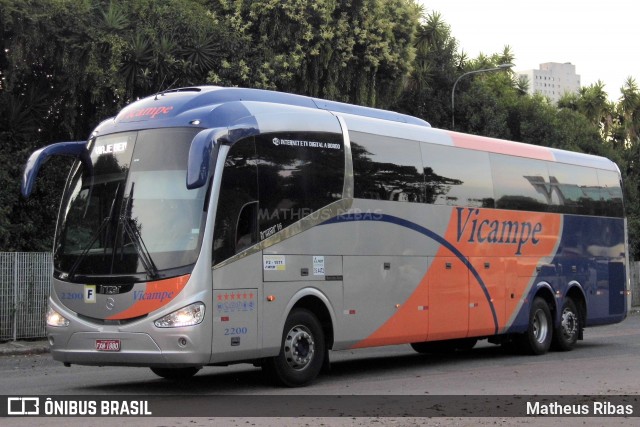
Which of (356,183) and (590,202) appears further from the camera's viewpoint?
(590,202)

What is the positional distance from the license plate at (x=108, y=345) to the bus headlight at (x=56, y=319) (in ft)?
2.06

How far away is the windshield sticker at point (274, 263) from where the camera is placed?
1259 centimetres

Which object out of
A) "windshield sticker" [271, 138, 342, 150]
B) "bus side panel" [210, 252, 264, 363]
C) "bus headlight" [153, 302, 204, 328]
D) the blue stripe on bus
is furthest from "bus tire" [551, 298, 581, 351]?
"bus headlight" [153, 302, 204, 328]

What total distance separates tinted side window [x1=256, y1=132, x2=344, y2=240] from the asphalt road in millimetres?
2270

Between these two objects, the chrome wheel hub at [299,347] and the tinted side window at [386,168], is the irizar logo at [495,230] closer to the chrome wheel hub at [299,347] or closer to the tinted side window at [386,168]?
the tinted side window at [386,168]

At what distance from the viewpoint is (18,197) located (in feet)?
85.5

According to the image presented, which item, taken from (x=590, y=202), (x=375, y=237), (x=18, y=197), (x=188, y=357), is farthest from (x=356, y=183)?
(x=18, y=197)

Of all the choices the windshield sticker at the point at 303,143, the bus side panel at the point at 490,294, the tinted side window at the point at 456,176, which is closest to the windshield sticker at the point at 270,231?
the windshield sticker at the point at 303,143

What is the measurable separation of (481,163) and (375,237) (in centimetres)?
382

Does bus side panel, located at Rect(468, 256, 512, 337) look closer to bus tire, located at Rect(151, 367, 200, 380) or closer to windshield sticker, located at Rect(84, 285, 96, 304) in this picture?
bus tire, located at Rect(151, 367, 200, 380)

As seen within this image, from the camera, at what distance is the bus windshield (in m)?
11.8

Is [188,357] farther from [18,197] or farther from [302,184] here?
[18,197]

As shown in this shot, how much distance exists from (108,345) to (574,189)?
38.5ft

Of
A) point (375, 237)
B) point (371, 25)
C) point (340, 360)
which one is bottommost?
point (340, 360)
